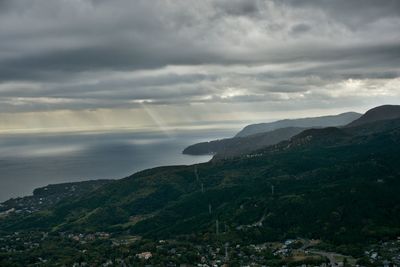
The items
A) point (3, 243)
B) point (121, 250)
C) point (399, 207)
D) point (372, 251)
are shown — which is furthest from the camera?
point (3, 243)

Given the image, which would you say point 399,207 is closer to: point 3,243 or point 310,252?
point 310,252

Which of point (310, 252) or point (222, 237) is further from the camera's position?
point (222, 237)

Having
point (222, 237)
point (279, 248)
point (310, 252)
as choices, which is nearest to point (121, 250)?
point (222, 237)

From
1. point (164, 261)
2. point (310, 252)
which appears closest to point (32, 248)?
point (164, 261)

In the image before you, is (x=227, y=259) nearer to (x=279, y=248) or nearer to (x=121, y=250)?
(x=279, y=248)

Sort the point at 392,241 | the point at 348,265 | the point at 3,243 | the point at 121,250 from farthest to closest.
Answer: the point at 3,243 → the point at 121,250 → the point at 392,241 → the point at 348,265

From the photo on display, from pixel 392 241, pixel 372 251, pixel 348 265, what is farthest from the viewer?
pixel 392 241

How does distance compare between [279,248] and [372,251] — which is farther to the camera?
[279,248]

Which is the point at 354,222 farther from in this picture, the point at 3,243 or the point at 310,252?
the point at 3,243

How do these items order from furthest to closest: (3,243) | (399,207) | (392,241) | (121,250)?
(3,243)
(399,207)
(121,250)
(392,241)
